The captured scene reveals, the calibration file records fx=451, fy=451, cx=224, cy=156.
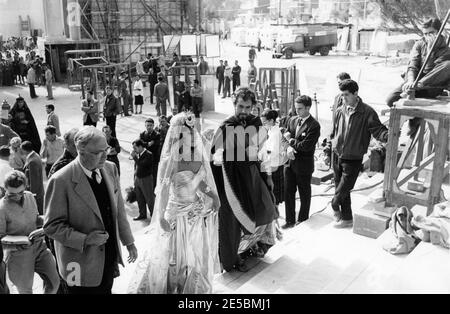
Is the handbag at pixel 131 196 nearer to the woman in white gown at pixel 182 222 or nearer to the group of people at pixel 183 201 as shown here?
the group of people at pixel 183 201

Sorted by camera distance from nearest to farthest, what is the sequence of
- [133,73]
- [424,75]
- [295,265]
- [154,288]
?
[154,288], [295,265], [424,75], [133,73]

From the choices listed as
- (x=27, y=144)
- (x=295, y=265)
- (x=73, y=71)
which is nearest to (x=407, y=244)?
(x=295, y=265)

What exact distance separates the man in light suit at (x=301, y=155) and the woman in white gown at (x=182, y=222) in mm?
1640

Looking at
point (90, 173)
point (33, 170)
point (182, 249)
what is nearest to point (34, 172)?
point (33, 170)

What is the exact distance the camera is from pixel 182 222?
144 inches

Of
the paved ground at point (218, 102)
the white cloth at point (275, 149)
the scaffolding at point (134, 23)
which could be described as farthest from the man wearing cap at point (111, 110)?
the scaffolding at point (134, 23)

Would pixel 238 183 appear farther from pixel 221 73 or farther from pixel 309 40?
pixel 309 40

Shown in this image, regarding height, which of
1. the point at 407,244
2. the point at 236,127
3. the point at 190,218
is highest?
the point at 236,127

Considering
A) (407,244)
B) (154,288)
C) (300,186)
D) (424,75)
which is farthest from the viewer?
(300,186)

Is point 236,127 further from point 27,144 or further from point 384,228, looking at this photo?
point 27,144

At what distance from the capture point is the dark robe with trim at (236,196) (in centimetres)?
407
